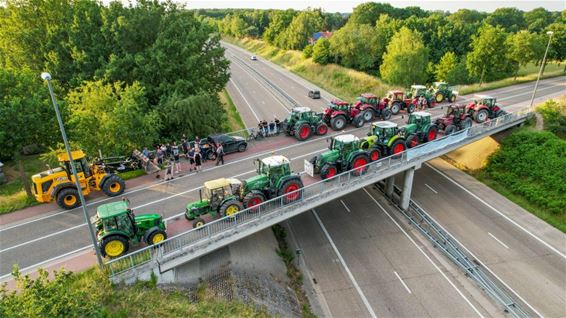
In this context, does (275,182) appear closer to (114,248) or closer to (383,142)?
(114,248)

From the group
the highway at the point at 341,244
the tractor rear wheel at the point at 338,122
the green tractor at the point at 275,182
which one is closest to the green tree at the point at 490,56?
the tractor rear wheel at the point at 338,122

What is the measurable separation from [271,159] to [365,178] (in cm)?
570

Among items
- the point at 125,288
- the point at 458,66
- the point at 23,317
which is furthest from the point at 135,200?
the point at 458,66

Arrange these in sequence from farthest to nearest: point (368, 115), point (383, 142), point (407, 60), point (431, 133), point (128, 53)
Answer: point (407, 60) < point (368, 115) < point (128, 53) < point (431, 133) < point (383, 142)

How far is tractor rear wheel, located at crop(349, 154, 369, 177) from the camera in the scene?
18761 mm

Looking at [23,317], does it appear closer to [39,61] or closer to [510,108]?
[39,61]

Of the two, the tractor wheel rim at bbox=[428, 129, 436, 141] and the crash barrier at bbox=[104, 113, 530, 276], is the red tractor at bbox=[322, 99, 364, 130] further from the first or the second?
the crash barrier at bbox=[104, 113, 530, 276]

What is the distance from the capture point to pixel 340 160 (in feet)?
63.5

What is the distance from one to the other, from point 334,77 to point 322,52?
7.04m

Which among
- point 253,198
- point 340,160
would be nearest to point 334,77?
point 340,160

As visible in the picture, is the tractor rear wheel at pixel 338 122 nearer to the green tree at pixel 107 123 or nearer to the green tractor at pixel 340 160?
the green tractor at pixel 340 160

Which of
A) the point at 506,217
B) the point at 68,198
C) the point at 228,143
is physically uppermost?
the point at 228,143

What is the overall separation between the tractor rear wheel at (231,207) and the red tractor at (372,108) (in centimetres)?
1746

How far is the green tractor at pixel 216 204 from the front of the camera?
15125 millimetres
